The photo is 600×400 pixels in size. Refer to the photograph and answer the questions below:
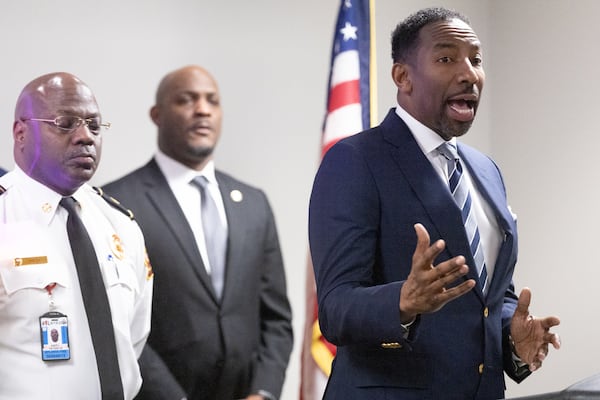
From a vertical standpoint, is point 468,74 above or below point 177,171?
above

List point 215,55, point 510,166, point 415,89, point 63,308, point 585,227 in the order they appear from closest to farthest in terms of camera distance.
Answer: point 415,89 → point 63,308 → point 215,55 → point 585,227 → point 510,166

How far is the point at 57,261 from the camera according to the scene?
2561 millimetres

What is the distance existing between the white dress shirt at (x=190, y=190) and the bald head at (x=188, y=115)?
0.08 feet

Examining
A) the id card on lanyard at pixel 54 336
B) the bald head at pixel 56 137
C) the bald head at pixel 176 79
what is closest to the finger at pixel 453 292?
Result: the id card on lanyard at pixel 54 336

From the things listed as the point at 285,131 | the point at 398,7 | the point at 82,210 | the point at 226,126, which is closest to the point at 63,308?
the point at 82,210

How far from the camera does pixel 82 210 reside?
272 centimetres

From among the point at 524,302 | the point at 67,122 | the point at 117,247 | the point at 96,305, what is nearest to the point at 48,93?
the point at 67,122

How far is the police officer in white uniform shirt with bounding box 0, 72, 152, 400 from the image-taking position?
2.43 meters

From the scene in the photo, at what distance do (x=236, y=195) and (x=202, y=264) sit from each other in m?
0.32

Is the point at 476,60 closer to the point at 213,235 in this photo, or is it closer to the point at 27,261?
the point at 27,261

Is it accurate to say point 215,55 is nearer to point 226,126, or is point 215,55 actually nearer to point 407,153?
point 226,126

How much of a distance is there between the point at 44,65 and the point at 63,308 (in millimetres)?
1066

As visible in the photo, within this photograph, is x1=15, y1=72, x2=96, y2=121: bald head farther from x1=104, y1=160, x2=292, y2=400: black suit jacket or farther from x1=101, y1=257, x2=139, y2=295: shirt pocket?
x1=104, y1=160, x2=292, y2=400: black suit jacket

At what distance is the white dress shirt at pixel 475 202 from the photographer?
1.98m
